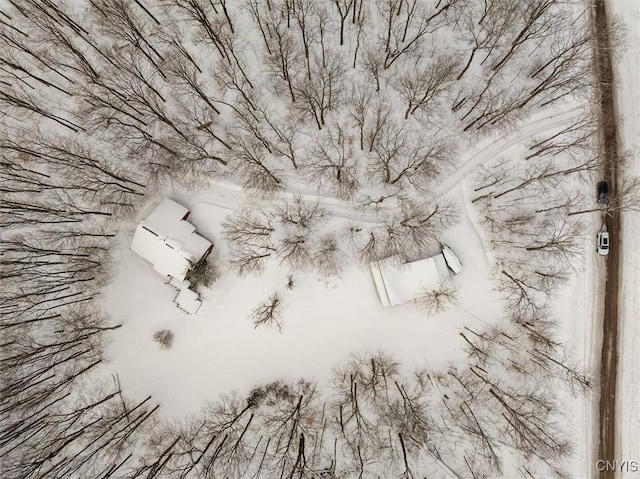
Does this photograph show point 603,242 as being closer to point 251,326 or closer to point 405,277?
point 405,277

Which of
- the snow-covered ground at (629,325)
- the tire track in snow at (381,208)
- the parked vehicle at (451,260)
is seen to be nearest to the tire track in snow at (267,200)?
the tire track in snow at (381,208)

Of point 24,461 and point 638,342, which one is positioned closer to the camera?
Result: point 24,461

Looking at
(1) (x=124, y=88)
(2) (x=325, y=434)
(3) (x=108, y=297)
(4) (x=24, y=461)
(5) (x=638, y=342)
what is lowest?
(4) (x=24, y=461)

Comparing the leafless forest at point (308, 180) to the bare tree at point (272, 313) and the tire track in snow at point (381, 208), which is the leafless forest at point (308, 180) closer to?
the bare tree at point (272, 313)

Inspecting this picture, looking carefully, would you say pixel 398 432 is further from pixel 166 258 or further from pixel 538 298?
pixel 166 258

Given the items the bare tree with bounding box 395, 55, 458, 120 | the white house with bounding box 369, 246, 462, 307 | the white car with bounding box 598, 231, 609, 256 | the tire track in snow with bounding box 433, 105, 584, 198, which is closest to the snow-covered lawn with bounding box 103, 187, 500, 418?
the white house with bounding box 369, 246, 462, 307

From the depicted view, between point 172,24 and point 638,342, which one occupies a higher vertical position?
point 172,24

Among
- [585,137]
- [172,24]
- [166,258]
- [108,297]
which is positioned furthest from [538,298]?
[172,24]
